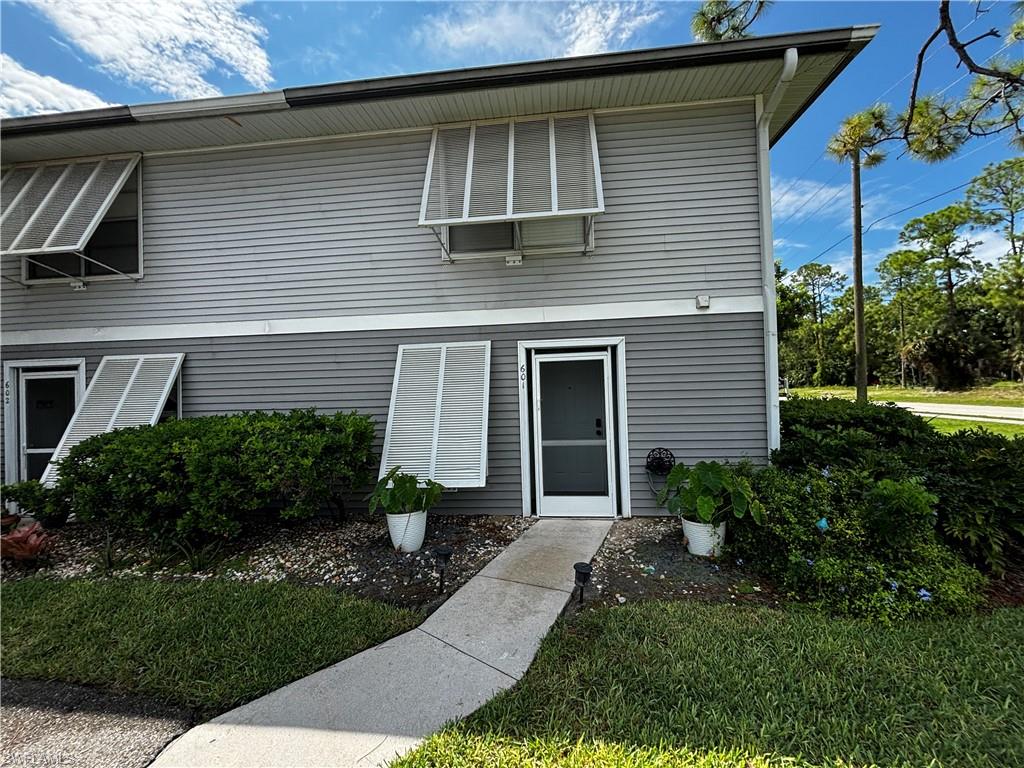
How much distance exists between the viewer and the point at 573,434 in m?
5.36

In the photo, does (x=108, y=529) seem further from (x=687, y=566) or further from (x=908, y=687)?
(x=908, y=687)

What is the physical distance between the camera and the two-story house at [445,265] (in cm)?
484

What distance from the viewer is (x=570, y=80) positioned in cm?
454

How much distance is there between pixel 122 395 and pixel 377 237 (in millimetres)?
3866

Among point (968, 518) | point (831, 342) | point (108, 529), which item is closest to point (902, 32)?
point (968, 518)

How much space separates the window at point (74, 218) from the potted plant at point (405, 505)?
4781mm

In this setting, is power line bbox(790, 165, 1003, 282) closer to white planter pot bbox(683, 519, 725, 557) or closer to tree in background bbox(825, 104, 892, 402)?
tree in background bbox(825, 104, 892, 402)

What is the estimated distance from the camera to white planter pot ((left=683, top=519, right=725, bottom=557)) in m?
3.90

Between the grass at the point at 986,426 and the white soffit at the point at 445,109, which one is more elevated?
the white soffit at the point at 445,109

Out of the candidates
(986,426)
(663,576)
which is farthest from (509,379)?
(986,426)

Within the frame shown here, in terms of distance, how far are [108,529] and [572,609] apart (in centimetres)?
472

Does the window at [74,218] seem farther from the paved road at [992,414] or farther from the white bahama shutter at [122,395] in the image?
the paved road at [992,414]

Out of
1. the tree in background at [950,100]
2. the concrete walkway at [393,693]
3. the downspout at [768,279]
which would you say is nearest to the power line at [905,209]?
the tree in background at [950,100]

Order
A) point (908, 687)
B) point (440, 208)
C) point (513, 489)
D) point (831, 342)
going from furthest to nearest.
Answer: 1. point (831, 342)
2. point (513, 489)
3. point (440, 208)
4. point (908, 687)
